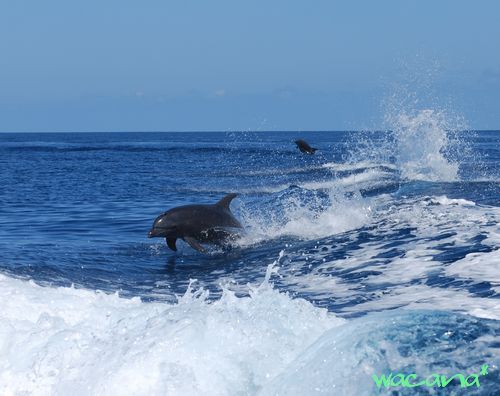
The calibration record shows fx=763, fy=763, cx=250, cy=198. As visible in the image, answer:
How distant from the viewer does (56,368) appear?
5207 mm

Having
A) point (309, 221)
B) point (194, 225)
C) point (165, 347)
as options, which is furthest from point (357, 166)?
point (165, 347)

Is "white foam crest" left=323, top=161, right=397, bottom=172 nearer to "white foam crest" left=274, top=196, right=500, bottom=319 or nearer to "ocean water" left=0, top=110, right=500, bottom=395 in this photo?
"ocean water" left=0, top=110, right=500, bottom=395

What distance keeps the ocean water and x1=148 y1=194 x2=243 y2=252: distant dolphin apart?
14.5 inches

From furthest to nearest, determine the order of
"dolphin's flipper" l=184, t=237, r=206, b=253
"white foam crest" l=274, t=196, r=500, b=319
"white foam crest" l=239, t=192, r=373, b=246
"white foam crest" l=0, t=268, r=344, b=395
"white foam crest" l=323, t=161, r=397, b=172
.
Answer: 1. "white foam crest" l=323, t=161, r=397, b=172
2. "white foam crest" l=239, t=192, r=373, b=246
3. "dolphin's flipper" l=184, t=237, r=206, b=253
4. "white foam crest" l=274, t=196, r=500, b=319
5. "white foam crest" l=0, t=268, r=344, b=395

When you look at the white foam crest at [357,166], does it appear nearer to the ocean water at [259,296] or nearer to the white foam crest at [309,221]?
the ocean water at [259,296]

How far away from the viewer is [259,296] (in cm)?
568

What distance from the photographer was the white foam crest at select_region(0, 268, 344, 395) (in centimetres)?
477

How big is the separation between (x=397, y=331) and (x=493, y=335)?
0.58 m

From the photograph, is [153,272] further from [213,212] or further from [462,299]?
[462,299]

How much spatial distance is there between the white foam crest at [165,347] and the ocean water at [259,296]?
1 cm

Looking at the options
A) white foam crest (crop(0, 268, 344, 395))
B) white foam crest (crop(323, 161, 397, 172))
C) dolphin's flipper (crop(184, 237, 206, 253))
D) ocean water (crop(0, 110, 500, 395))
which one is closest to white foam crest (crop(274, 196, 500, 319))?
ocean water (crop(0, 110, 500, 395))

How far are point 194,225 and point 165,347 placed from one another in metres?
8.44

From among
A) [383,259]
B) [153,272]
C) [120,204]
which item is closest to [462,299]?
[383,259]

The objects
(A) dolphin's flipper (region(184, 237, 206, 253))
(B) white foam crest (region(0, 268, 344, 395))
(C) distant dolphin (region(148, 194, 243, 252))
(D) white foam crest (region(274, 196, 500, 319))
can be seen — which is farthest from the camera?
(C) distant dolphin (region(148, 194, 243, 252))
